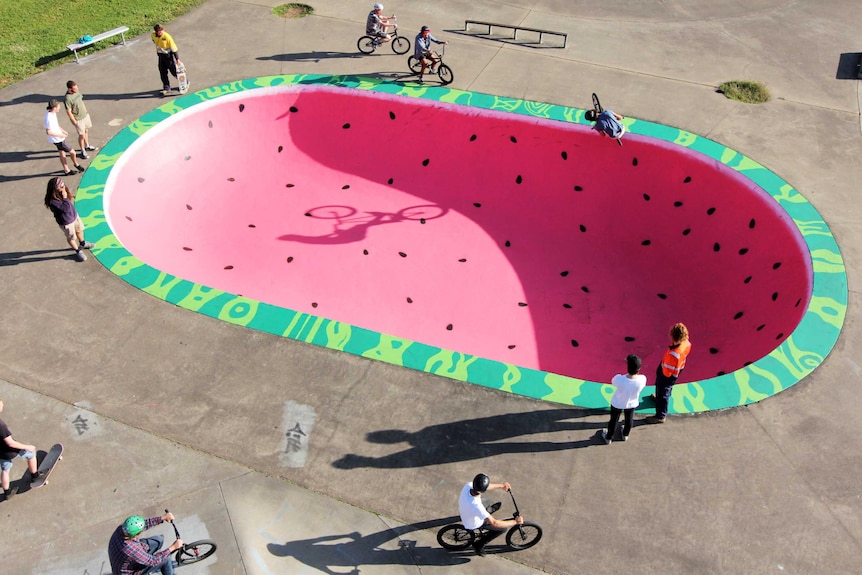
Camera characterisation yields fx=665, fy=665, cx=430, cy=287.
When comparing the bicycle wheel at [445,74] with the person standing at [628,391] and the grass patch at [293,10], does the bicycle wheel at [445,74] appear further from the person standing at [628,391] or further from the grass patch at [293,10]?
the person standing at [628,391]

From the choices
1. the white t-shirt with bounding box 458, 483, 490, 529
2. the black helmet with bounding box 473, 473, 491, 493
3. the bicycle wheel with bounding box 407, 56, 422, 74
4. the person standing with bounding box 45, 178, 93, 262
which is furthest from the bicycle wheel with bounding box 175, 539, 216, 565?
the bicycle wheel with bounding box 407, 56, 422, 74

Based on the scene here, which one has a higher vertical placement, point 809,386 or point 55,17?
point 55,17

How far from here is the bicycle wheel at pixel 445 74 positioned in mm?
16403

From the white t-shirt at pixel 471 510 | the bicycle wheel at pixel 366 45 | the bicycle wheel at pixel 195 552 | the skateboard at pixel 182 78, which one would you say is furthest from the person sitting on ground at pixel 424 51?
the bicycle wheel at pixel 195 552

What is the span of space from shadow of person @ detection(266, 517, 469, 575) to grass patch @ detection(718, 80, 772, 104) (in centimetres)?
1328

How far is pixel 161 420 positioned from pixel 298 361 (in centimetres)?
212

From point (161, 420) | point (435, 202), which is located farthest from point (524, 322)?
point (161, 420)

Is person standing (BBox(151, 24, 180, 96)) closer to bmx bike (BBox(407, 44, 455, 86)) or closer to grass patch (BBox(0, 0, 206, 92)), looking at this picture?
grass patch (BBox(0, 0, 206, 92))

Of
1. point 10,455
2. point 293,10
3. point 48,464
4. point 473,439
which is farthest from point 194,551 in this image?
point 293,10

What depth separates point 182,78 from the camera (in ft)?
53.8

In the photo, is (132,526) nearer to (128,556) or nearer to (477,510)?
(128,556)

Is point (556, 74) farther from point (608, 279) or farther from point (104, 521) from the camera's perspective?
point (104, 521)

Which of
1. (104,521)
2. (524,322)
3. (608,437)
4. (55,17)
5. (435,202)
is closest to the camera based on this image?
(104,521)

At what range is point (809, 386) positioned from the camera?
987 cm
